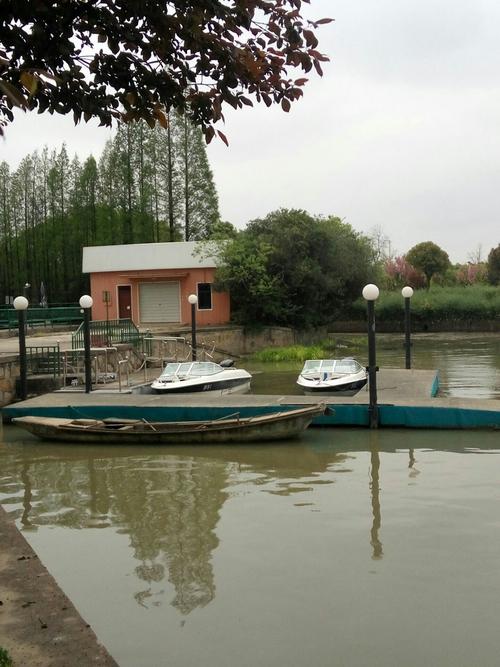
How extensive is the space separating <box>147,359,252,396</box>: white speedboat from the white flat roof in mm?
19438

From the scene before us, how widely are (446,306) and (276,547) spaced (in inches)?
1667

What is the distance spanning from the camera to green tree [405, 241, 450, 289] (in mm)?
60125

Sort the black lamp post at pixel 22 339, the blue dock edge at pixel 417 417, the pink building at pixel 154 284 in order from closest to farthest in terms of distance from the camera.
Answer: the blue dock edge at pixel 417 417
the black lamp post at pixel 22 339
the pink building at pixel 154 284

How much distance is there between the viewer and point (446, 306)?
48188 mm

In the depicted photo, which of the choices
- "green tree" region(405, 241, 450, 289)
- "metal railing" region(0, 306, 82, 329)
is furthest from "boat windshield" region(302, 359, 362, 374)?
"green tree" region(405, 241, 450, 289)

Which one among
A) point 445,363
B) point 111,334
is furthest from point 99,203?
point 445,363

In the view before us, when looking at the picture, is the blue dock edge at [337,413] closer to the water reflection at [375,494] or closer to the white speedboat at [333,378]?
the water reflection at [375,494]

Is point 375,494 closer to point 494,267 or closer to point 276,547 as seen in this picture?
point 276,547

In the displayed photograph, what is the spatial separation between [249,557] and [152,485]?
12.3ft

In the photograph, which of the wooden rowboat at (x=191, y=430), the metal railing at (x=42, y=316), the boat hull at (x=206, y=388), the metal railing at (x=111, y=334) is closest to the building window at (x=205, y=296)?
the metal railing at (x=42, y=316)

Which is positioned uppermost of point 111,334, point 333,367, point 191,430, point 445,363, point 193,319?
point 193,319

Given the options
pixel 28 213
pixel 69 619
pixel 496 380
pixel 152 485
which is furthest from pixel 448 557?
pixel 28 213

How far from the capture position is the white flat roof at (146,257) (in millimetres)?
39406

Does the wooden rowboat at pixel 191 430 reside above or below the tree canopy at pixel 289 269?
below
